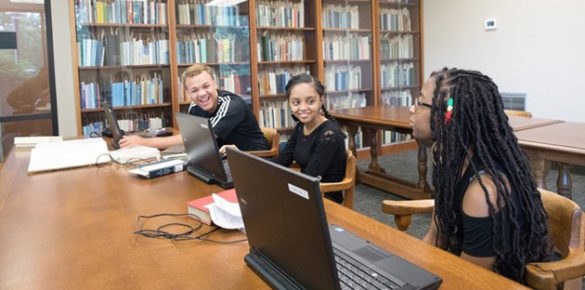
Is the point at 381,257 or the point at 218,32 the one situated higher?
the point at 218,32

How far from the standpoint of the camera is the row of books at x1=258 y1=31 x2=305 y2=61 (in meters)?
4.77

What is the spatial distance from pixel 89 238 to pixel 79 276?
0.84ft

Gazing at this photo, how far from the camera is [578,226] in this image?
1.18m

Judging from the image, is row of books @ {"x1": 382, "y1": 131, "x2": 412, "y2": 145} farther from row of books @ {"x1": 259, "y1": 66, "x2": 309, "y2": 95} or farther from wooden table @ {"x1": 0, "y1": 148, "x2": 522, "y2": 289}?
wooden table @ {"x1": 0, "y1": 148, "x2": 522, "y2": 289}

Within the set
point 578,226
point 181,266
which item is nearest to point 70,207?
point 181,266

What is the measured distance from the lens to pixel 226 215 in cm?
131

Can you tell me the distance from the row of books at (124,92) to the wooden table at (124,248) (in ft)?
7.88

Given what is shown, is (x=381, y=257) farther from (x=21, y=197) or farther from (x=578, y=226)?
(x=21, y=197)

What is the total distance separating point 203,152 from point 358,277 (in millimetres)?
1056

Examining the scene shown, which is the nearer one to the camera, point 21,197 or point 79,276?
point 79,276

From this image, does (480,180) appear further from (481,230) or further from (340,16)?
(340,16)

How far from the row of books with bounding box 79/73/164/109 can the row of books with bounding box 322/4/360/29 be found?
6.48ft

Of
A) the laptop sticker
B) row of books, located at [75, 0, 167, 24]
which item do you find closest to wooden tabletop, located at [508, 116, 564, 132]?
the laptop sticker

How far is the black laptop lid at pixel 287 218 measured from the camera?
2.38ft
